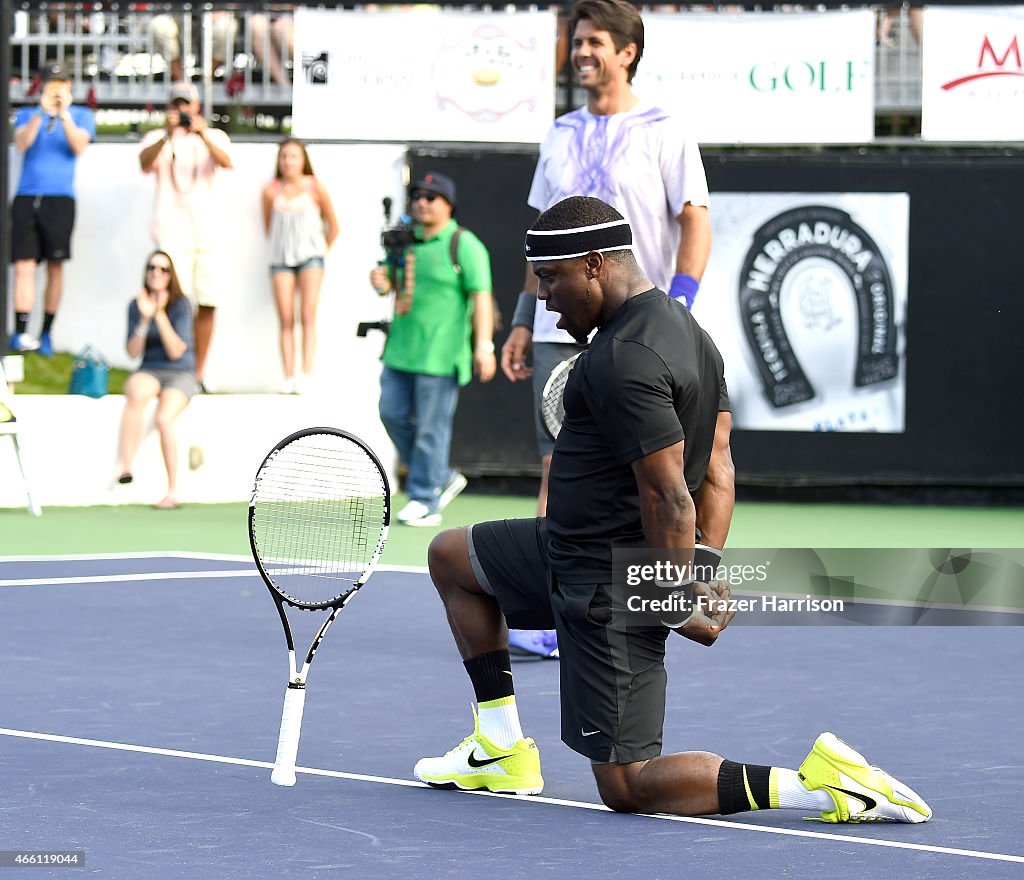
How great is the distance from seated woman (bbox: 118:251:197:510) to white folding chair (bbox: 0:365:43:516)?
0.66 meters

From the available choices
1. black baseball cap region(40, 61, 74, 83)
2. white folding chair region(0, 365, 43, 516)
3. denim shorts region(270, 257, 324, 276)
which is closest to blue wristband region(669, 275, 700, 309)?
white folding chair region(0, 365, 43, 516)

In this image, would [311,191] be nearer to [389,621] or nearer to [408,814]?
[389,621]

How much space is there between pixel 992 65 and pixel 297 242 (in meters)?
4.98

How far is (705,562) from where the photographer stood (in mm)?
4793

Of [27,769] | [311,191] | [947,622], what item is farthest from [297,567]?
[311,191]

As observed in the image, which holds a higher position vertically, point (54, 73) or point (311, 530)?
point (54, 73)

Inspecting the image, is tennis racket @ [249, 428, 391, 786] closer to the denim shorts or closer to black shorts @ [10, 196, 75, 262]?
the denim shorts

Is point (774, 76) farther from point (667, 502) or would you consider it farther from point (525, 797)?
point (667, 502)

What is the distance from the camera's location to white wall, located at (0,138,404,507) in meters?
13.1

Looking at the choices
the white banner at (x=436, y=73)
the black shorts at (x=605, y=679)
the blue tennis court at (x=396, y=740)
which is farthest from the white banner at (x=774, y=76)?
the black shorts at (x=605, y=679)

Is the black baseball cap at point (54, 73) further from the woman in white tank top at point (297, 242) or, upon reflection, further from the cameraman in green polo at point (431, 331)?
the cameraman in green polo at point (431, 331)

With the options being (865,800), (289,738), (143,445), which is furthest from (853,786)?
(143,445)

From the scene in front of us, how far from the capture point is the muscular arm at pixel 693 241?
680 centimetres

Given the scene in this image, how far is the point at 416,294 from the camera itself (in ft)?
38.2
